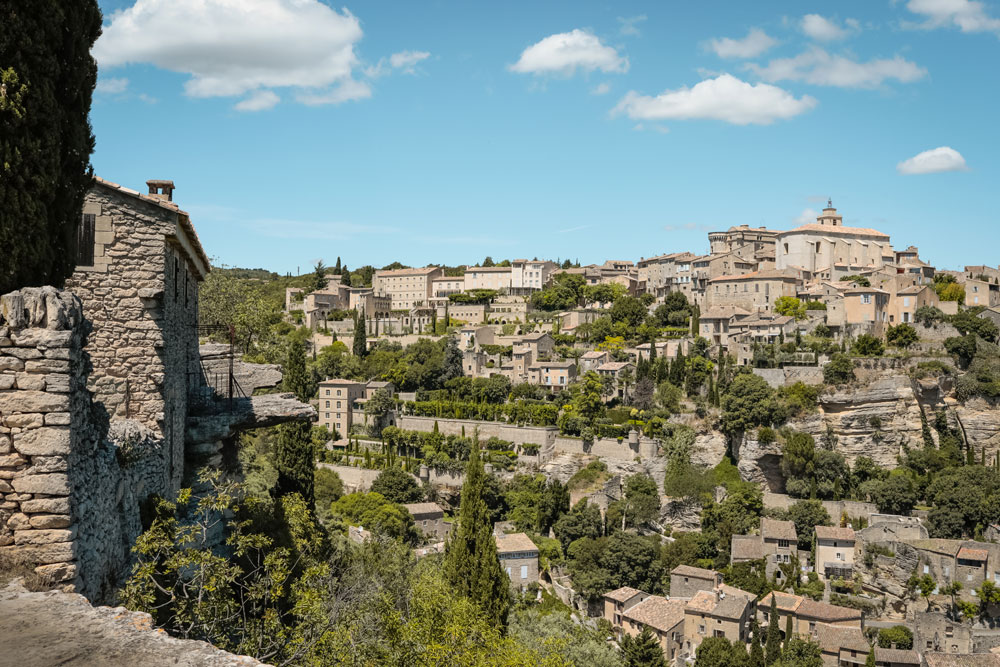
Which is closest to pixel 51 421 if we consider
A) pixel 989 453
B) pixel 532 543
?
pixel 532 543

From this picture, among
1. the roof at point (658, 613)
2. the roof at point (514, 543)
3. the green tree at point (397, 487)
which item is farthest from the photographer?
the green tree at point (397, 487)

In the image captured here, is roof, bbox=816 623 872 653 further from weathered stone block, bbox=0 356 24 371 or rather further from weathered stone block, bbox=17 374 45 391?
weathered stone block, bbox=0 356 24 371

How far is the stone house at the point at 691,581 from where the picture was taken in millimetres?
41875

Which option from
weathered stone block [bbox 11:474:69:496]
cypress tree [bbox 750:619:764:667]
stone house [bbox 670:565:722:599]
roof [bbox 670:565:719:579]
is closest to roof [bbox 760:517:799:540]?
roof [bbox 670:565:719:579]

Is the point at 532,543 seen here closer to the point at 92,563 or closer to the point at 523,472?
the point at 523,472

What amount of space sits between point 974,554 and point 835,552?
22.3 ft

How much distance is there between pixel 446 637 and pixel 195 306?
276 inches

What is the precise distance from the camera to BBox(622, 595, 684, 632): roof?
38319 millimetres

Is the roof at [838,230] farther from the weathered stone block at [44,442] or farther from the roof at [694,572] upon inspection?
the weathered stone block at [44,442]

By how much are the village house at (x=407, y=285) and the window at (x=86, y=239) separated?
9042 cm

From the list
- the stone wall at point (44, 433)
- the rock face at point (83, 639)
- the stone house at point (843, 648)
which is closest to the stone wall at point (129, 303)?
the stone wall at point (44, 433)

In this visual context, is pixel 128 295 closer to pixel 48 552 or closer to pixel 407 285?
pixel 48 552

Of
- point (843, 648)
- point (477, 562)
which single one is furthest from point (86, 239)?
point (843, 648)

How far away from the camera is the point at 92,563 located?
577cm
